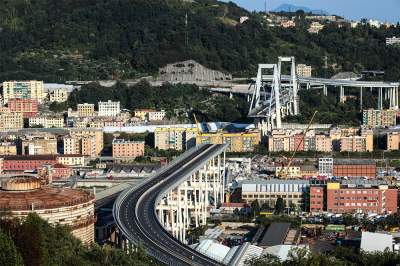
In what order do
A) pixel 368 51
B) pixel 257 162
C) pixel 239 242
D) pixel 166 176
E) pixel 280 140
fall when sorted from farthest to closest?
pixel 368 51 → pixel 280 140 → pixel 257 162 → pixel 166 176 → pixel 239 242

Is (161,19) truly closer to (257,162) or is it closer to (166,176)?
(257,162)

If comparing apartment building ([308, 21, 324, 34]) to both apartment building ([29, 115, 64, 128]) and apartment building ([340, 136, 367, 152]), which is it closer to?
apartment building ([29, 115, 64, 128])

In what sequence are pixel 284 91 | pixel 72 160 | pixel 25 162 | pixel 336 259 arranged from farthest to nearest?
pixel 284 91, pixel 72 160, pixel 25 162, pixel 336 259

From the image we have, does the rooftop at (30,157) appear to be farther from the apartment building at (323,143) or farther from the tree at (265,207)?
the tree at (265,207)

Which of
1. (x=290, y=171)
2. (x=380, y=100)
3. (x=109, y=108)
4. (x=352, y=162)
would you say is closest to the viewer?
(x=290, y=171)

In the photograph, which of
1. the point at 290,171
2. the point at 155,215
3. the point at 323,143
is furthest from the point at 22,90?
the point at 155,215

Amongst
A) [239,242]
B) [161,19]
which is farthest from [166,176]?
[161,19]

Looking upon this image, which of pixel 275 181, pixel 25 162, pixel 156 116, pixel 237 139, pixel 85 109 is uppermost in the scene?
pixel 85 109

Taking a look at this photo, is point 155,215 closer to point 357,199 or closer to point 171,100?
point 357,199
